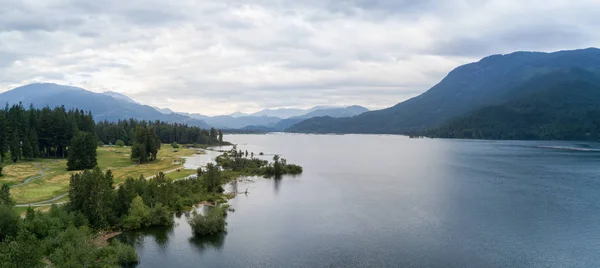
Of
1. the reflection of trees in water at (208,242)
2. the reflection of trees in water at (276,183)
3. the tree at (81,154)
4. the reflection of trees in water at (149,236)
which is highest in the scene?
the tree at (81,154)

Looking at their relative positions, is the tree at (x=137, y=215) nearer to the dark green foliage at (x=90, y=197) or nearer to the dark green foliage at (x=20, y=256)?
the dark green foliage at (x=90, y=197)

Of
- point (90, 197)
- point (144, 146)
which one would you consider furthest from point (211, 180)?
point (144, 146)

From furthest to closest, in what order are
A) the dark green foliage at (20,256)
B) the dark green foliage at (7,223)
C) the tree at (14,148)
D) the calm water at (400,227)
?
the tree at (14,148) < the calm water at (400,227) < the dark green foliage at (7,223) < the dark green foliage at (20,256)

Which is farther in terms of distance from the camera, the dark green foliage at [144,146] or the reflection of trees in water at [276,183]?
the dark green foliage at [144,146]

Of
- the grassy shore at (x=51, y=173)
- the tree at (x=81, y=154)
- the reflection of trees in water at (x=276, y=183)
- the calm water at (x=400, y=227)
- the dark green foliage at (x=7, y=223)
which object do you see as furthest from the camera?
the tree at (x=81, y=154)

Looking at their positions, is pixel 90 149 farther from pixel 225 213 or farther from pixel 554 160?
pixel 554 160

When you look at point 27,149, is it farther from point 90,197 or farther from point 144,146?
point 90,197

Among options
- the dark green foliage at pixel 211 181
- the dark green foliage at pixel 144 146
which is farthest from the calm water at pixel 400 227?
the dark green foliage at pixel 144 146
